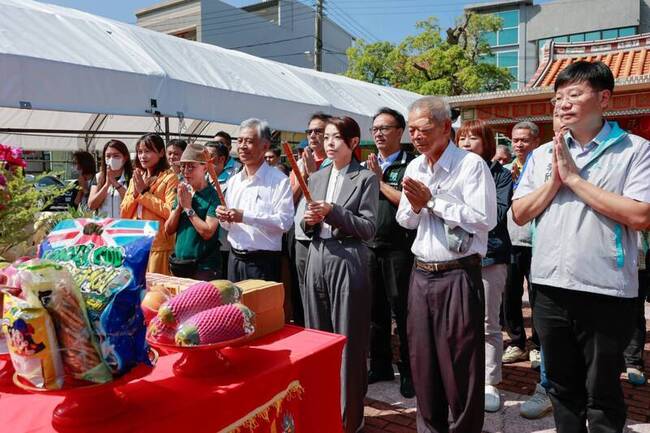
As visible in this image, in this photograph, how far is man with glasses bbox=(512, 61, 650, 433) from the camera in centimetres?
185

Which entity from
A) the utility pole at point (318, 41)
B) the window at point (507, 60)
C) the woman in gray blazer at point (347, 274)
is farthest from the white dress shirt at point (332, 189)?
the window at point (507, 60)

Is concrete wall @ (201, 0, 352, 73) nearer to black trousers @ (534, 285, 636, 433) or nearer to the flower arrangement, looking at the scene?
black trousers @ (534, 285, 636, 433)

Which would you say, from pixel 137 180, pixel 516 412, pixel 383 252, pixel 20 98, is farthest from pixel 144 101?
pixel 516 412

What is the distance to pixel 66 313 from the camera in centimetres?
94

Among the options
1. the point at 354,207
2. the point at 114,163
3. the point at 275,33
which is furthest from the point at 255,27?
the point at 354,207

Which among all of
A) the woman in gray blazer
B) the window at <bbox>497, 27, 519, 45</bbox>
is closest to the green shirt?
the woman in gray blazer

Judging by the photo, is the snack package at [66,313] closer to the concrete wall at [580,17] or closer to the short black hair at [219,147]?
the short black hair at [219,147]

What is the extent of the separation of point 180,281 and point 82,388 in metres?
0.90

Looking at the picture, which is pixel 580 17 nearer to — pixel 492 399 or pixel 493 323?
pixel 493 323

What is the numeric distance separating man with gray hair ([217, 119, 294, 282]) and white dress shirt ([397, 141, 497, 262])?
0.84 metres

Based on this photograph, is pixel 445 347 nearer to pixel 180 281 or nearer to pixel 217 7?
pixel 180 281

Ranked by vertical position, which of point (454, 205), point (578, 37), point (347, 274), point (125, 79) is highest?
point (578, 37)

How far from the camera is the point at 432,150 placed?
2.28 metres

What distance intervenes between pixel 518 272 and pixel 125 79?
3681mm
